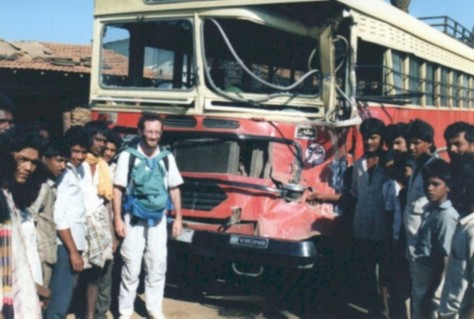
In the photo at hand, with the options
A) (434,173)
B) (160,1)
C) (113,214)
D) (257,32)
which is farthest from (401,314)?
(160,1)

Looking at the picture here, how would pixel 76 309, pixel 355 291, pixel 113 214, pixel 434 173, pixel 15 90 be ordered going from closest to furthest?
pixel 434 173, pixel 113 214, pixel 76 309, pixel 355 291, pixel 15 90

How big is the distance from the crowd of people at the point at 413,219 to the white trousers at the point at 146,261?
1.41 m

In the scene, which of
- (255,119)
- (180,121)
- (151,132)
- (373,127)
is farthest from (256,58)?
(151,132)

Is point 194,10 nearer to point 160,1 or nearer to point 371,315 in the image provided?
point 160,1

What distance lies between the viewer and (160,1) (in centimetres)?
626

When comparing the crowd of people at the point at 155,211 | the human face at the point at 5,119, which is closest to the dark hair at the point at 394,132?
the crowd of people at the point at 155,211

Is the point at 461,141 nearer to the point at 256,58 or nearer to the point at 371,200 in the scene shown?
the point at 371,200

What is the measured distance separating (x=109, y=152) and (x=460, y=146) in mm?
2697

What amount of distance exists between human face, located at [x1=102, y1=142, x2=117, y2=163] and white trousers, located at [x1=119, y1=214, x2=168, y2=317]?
516 millimetres

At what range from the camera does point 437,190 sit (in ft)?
12.6

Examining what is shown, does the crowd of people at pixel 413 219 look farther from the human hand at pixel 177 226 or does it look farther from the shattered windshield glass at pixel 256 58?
the human hand at pixel 177 226

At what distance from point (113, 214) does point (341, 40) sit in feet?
8.43

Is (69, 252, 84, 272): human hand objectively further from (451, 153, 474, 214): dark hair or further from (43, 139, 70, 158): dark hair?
(451, 153, 474, 214): dark hair

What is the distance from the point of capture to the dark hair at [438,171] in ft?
12.6
